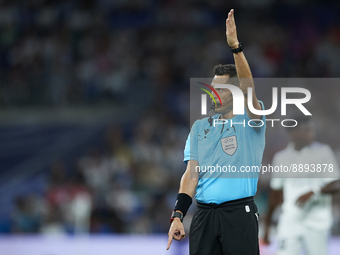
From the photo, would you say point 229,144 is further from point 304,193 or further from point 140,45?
point 140,45

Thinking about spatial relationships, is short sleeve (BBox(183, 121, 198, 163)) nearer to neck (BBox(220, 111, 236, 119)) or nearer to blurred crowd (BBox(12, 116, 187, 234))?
neck (BBox(220, 111, 236, 119))

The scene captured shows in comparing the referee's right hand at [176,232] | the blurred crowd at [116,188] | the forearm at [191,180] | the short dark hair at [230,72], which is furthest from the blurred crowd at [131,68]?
the short dark hair at [230,72]

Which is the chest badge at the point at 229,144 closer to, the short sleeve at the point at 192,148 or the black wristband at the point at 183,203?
the short sleeve at the point at 192,148

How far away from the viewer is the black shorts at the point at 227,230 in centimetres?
301

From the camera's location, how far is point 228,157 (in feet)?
10.4

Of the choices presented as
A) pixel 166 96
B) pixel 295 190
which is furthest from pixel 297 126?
pixel 166 96

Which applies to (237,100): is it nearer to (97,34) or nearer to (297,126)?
(297,126)

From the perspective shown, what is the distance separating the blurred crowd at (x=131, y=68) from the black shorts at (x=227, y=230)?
3.95 meters

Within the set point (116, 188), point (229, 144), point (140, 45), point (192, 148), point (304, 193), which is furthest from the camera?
point (140, 45)

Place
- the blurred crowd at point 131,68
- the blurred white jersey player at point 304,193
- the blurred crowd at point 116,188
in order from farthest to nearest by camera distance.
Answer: the blurred crowd at point 131,68, the blurred crowd at point 116,188, the blurred white jersey player at point 304,193

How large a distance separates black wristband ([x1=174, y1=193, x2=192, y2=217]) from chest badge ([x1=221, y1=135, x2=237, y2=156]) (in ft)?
1.39

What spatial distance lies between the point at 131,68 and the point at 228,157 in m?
7.53

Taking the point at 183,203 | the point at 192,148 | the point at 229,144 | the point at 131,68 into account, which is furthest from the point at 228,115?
the point at 131,68

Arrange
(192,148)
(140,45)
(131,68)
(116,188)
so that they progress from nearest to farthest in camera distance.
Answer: (192,148) < (116,188) < (131,68) < (140,45)
